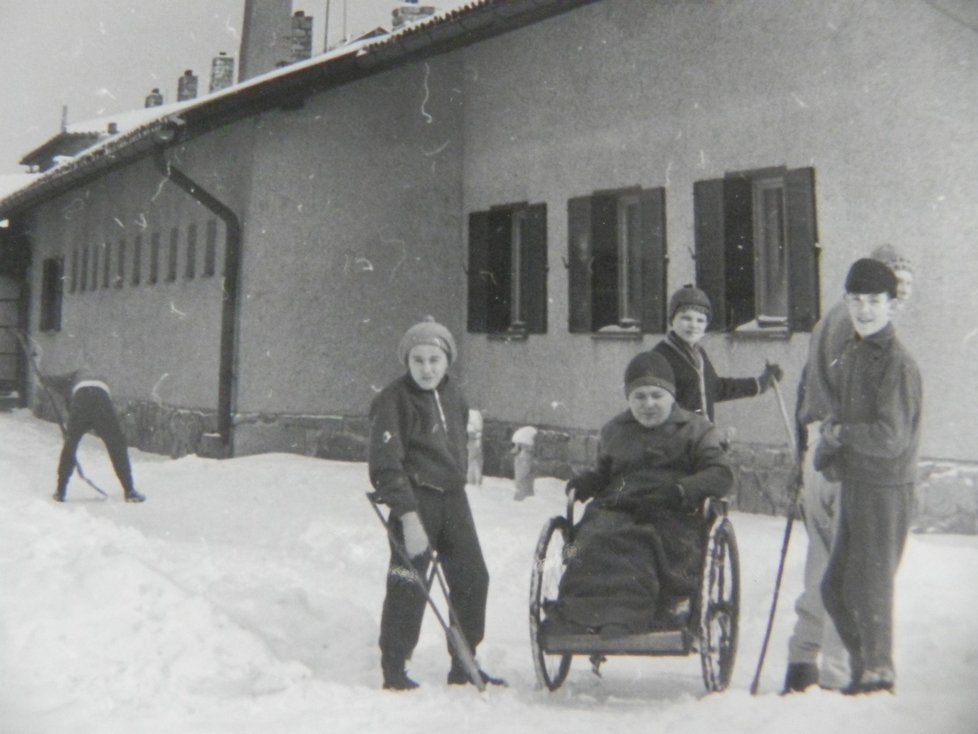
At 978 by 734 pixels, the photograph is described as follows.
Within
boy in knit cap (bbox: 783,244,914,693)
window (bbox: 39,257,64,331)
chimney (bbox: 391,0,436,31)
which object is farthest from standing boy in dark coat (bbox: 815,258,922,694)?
window (bbox: 39,257,64,331)

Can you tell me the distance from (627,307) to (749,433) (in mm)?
1789

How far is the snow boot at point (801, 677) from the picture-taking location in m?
4.06

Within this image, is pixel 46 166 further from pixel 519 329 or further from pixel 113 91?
pixel 113 91

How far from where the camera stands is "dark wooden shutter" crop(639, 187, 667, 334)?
9242 millimetres

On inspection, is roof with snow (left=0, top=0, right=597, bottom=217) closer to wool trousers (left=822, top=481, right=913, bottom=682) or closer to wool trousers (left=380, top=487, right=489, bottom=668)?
wool trousers (left=380, top=487, right=489, bottom=668)

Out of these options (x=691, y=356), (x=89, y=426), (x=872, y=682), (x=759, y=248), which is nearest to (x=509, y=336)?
(x=759, y=248)

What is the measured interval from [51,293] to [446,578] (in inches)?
690

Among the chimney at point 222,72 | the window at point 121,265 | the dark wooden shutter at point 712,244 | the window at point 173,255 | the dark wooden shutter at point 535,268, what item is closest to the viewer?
the dark wooden shutter at point 712,244

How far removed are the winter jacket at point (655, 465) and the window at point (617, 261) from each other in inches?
185

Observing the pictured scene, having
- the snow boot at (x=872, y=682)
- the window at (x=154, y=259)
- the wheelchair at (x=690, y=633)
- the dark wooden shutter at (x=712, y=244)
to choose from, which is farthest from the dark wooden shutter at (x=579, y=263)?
the window at (x=154, y=259)

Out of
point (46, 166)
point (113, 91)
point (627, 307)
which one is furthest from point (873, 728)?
point (46, 166)

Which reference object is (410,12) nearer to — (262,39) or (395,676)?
(262,39)

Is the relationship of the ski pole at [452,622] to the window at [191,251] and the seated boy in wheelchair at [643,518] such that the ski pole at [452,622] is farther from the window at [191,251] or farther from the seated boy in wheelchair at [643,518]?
the window at [191,251]

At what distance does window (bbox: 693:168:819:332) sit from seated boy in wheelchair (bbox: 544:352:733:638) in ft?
12.5
